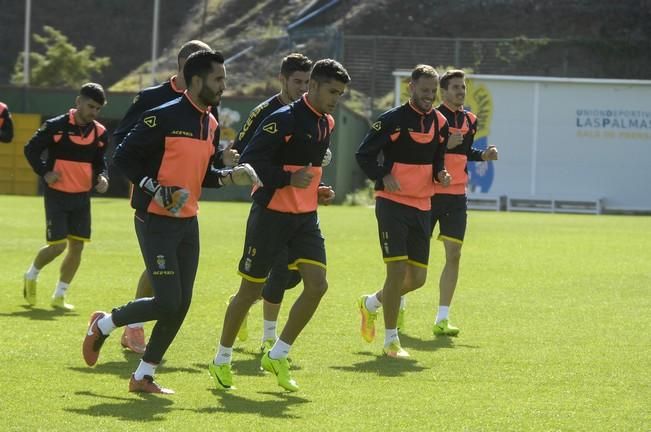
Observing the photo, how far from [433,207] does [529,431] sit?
512cm

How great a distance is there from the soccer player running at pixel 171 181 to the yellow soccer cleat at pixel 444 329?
3931 millimetres

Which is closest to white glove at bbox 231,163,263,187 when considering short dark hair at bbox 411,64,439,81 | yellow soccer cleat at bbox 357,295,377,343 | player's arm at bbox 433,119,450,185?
short dark hair at bbox 411,64,439,81

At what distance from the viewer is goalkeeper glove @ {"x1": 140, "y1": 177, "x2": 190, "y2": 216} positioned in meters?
8.05

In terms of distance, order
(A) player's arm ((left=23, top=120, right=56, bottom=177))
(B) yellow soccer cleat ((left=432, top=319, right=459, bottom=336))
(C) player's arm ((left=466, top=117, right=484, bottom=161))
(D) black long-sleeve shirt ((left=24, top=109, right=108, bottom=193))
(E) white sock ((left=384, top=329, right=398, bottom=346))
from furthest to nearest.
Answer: (D) black long-sleeve shirt ((left=24, top=109, right=108, bottom=193)) → (A) player's arm ((left=23, top=120, right=56, bottom=177)) → (C) player's arm ((left=466, top=117, right=484, bottom=161)) → (B) yellow soccer cleat ((left=432, top=319, right=459, bottom=336)) → (E) white sock ((left=384, top=329, right=398, bottom=346))

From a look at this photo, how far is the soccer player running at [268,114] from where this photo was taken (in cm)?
1023

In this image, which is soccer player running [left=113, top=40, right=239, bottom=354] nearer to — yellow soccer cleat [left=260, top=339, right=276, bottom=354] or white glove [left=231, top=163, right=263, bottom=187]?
yellow soccer cleat [left=260, top=339, right=276, bottom=354]

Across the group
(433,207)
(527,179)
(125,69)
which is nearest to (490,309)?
(433,207)

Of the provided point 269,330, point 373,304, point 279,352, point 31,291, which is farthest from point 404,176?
point 31,291

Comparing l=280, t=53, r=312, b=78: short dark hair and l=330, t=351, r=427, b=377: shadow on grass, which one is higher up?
l=280, t=53, r=312, b=78: short dark hair

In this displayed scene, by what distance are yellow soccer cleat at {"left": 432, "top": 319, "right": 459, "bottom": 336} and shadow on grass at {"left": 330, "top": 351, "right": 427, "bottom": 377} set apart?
1.49m

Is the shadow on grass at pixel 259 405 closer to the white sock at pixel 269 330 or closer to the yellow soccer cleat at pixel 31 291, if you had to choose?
the white sock at pixel 269 330

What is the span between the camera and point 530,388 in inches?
356

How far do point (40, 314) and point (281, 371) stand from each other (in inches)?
191

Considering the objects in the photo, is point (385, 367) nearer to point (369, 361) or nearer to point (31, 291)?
point (369, 361)
